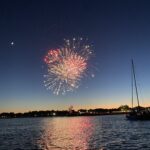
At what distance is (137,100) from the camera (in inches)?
5369

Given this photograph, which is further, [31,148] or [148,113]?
[148,113]

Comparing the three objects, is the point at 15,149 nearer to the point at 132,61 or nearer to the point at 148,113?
the point at 132,61

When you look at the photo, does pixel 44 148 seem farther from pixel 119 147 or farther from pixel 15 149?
pixel 119 147

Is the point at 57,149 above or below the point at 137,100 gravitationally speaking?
below

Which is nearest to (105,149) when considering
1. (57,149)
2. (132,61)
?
(57,149)

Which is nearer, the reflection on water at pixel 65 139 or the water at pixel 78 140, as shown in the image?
the water at pixel 78 140

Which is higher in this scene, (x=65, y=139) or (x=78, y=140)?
(x=65, y=139)

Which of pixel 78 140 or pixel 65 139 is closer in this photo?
pixel 78 140

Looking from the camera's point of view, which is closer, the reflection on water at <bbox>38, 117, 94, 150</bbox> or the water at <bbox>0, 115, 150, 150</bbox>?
the water at <bbox>0, 115, 150, 150</bbox>

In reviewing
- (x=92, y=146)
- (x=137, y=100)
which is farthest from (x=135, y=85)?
(x=92, y=146)

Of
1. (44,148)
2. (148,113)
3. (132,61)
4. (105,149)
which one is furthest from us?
(148,113)

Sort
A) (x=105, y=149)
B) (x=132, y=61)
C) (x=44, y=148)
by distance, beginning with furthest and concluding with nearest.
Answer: (x=132, y=61)
(x=44, y=148)
(x=105, y=149)

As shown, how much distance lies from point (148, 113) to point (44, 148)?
300 ft

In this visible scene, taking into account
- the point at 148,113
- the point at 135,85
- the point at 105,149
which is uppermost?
the point at 135,85
